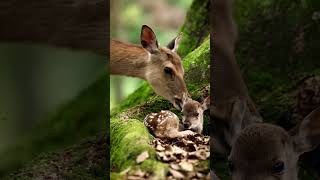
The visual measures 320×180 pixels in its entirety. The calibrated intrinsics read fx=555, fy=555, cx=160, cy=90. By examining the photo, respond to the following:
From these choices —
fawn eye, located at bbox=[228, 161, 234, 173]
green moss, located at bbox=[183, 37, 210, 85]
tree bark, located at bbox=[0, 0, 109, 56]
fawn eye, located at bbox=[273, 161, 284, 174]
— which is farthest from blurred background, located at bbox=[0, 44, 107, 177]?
fawn eye, located at bbox=[273, 161, 284, 174]

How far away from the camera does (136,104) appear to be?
271 cm

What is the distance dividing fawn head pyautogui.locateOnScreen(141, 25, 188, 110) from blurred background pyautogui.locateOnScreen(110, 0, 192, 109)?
54 mm

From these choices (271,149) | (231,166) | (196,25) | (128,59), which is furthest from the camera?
(196,25)

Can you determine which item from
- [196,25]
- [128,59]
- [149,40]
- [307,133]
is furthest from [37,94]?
[307,133]

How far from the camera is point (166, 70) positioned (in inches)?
103

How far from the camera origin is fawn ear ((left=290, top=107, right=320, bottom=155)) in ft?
8.26

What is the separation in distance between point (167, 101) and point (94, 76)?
37 centimetres

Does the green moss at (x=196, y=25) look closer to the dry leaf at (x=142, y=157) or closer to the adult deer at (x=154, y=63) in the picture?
the adult deer at (x=154, y=63)

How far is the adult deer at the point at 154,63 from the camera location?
8.58ft

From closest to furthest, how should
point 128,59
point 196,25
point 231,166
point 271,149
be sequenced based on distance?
point 271,149 → point 231,166 → point 128,59 → point 196,25

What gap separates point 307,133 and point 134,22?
953 mm

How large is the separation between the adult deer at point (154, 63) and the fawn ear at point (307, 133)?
21.5 inches

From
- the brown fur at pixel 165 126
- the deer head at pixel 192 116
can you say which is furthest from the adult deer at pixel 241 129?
the brown fur at pixel 165 126

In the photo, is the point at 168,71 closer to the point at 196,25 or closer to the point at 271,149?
the point at 196,25
